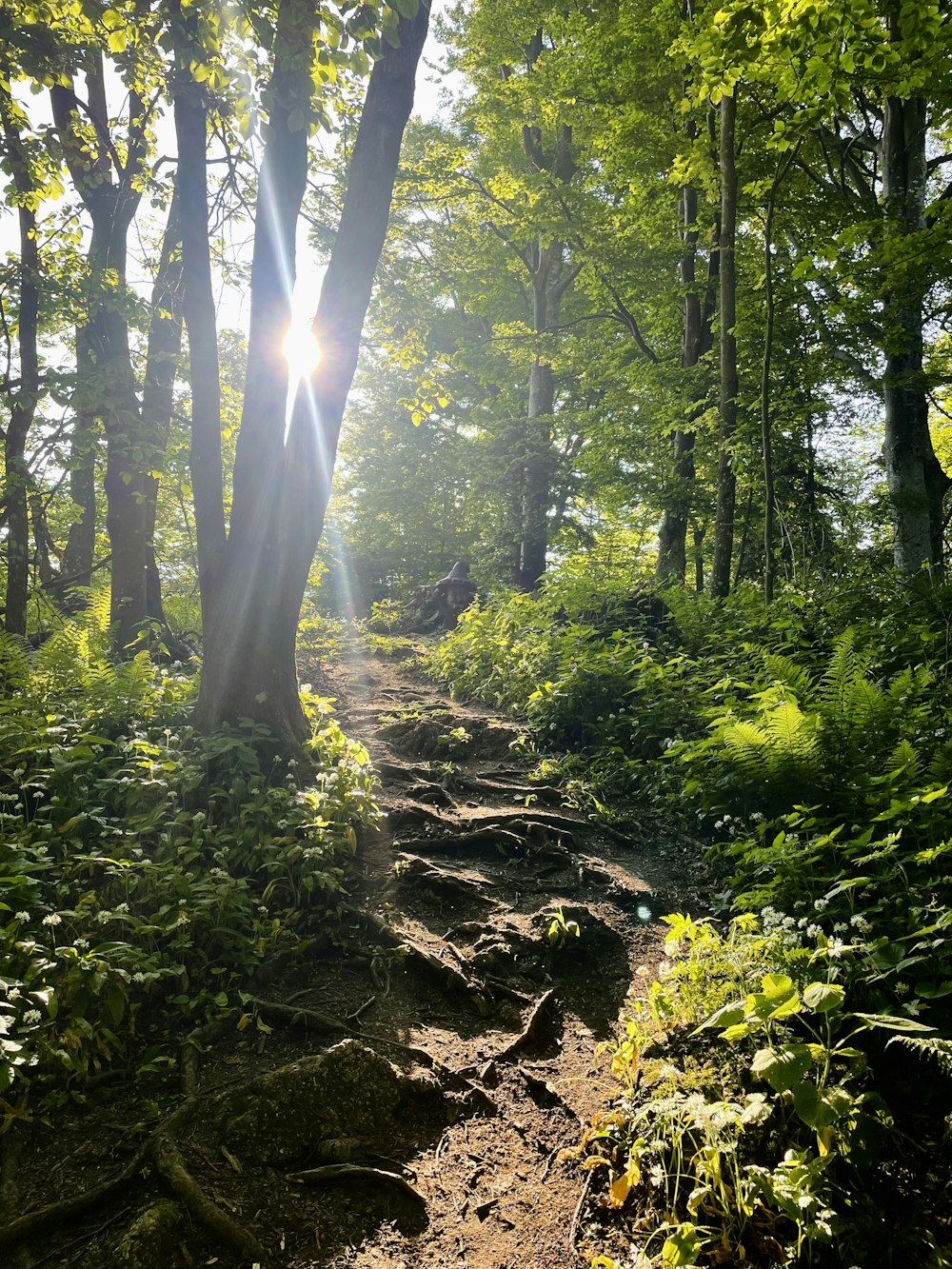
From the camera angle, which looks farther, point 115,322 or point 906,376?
point 906,376

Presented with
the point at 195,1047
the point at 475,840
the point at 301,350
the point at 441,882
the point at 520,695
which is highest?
the point at 301,350

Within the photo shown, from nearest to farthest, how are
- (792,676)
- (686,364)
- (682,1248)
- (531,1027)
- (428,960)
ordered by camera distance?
(682,1248) < (531,1027) < (428,960) < (792,676) < (686,364)

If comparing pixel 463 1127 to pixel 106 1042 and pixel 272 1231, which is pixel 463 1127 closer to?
pixel 272 1231

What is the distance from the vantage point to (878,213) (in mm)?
9227

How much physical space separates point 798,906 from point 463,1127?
1808 millimetres

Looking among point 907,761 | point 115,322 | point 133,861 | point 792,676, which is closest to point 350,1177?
point 133,861

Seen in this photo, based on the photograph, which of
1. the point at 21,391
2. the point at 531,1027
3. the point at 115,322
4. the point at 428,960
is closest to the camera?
the point at 531,1027

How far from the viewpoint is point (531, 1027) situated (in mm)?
3570

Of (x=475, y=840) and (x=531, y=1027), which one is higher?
(x=475, y=840)

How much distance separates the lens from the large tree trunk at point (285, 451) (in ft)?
17.5

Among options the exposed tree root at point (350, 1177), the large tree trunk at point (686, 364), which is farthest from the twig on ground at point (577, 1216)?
the large tree trunk at point (686, 364)

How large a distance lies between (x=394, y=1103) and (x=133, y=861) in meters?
1.94

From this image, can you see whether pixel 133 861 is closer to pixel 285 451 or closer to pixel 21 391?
pixel 285 451

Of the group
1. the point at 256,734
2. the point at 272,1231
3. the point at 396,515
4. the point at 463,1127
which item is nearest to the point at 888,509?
the point at 256,734
